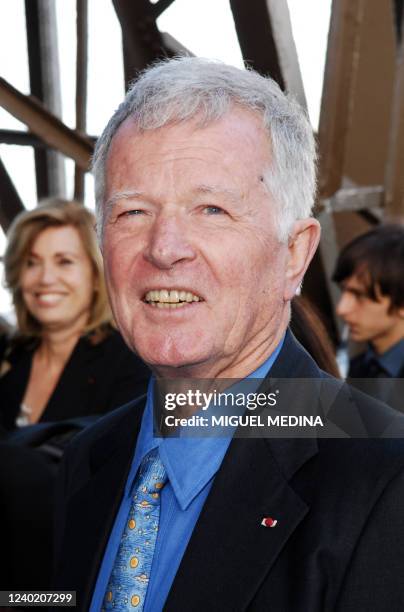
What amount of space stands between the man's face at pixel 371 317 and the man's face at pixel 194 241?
2.08 m

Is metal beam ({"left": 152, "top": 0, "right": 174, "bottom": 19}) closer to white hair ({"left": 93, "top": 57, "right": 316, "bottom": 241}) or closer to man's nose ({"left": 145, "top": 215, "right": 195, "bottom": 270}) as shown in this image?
white hair ({"left": 93, "top": 57, "right": 316, "bottom": 241})

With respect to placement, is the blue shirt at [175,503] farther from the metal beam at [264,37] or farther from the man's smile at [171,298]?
the metal beam at [264,37]

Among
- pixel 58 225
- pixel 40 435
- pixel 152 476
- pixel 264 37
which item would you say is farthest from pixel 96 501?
pixel 264 37

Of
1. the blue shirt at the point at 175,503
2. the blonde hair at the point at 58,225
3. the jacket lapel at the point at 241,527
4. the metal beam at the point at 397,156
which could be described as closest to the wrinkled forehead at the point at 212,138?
the blue shirt at the point at 175,503

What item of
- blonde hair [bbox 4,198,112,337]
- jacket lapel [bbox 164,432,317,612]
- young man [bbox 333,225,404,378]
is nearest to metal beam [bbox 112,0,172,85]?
blonde hair [bbox 4,198,112,337]

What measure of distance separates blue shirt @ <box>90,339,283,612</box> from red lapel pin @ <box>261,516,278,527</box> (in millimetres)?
109

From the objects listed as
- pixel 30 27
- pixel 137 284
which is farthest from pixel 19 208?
pixel 137 284

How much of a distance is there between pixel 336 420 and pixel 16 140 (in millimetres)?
3011

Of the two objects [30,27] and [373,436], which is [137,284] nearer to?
[373,436]

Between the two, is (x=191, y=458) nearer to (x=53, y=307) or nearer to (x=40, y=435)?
(x=40, y=435)

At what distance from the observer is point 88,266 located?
129 inches

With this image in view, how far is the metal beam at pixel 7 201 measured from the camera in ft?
12.8

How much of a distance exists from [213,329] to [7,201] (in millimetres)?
2850

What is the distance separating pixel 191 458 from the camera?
4.21 feet
